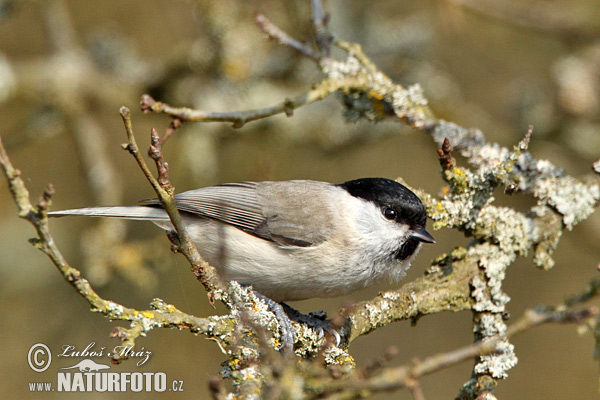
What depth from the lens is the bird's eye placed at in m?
3.02

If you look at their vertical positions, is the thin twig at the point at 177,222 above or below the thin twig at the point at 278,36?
below

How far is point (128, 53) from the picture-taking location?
15.3ft

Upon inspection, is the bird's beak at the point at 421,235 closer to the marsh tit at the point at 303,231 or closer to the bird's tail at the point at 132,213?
the marsh tit at the point at 303,231

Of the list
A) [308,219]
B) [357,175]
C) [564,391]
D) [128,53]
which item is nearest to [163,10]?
[128,53]

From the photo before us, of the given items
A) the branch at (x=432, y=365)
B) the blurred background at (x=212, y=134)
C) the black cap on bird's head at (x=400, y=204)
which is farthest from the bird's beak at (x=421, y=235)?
the branch at (x=432, y=365)

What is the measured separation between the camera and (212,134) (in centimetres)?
468

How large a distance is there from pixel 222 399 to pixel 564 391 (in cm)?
466

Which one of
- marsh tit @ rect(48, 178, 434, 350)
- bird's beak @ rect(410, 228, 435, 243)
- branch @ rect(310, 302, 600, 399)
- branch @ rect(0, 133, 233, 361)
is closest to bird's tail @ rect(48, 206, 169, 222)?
marsh tit @ rect(48, 178, 434, 350)

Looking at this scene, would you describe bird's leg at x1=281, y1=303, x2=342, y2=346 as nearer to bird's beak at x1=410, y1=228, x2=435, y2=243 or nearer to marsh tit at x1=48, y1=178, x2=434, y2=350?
marsh tit at x1=48, y1=178, x2=434, y2=350

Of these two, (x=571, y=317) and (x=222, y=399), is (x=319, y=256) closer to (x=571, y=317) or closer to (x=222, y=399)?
(x=222, y=399)

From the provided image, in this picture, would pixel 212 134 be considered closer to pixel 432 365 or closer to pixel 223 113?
pixel 223 113

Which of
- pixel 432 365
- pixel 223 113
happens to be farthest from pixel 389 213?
pixel 432 365

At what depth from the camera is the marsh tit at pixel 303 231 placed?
2.85 m

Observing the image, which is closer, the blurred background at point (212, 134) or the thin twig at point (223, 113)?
the thin twig at point (223, 113)
